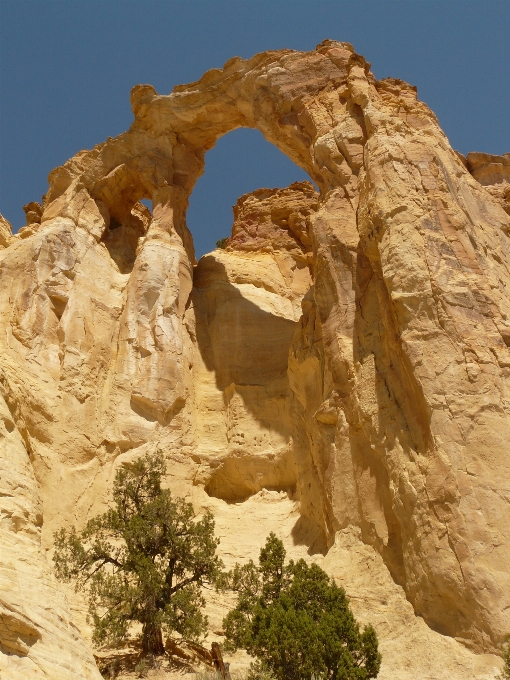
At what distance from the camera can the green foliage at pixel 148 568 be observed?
12.6 metres

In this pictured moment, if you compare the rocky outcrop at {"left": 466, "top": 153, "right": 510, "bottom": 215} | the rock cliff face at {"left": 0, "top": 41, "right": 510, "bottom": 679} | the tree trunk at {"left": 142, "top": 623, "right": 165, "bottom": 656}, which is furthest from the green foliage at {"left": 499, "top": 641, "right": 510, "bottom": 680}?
the rocky outcrop at {"left": 466, "top": 153, "right": 510, "bottom": 215}

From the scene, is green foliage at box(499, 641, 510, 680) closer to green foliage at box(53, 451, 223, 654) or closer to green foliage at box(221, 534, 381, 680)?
green foliage at box(221, 534, 381, 680)

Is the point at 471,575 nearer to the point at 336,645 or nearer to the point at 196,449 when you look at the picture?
the point at 336,645

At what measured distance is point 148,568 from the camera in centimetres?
1298

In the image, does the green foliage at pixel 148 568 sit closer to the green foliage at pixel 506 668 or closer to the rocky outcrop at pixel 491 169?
the green foliage at pixel 506 668

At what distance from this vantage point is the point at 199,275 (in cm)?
2927

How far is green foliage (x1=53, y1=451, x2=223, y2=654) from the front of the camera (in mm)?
12625

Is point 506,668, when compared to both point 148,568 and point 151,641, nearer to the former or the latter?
point 151,641

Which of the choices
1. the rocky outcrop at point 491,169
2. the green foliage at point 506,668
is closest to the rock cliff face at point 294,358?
the rocky outcrop at point 491,169

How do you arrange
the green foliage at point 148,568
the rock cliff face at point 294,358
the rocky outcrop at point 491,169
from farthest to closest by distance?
the rocky outcrop at point 491,169 < the rock cliff face at point 294,358 < the green foliage at point 148,568

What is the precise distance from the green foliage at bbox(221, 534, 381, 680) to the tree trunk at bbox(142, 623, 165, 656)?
4.07 feet

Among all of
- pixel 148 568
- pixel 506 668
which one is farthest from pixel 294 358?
pixel 506 668

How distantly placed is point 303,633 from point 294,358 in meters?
10.8

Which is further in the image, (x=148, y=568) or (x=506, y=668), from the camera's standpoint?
(x=148, y=568)
